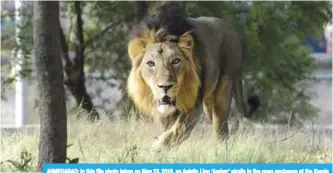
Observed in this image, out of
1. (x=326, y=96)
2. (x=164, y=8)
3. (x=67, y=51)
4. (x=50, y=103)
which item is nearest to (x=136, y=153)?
(x=50, y=103)

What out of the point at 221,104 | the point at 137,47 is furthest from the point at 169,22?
the point at 221,104

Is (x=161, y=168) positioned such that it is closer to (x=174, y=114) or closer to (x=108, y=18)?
(x=174, y=114)

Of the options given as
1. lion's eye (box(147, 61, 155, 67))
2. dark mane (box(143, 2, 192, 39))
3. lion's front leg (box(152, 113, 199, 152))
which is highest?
dark mane (box(143, 2, 192, 39))

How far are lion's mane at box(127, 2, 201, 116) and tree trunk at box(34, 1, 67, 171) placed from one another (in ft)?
4.52

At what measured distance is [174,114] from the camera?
8.04m

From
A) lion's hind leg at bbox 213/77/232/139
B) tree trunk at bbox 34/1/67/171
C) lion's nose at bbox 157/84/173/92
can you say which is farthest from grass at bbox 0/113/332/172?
lion's nose at bbox 157/84/173/92

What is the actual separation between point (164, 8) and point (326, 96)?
1060 cm

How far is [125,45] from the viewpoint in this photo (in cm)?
1316

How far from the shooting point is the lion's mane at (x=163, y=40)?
802 centimetres

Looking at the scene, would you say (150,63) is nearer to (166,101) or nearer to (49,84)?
(166,101)

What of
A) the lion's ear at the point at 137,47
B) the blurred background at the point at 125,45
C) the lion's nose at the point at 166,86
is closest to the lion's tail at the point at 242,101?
the blurred background at the point at 125,45

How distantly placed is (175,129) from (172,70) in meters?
0.52
